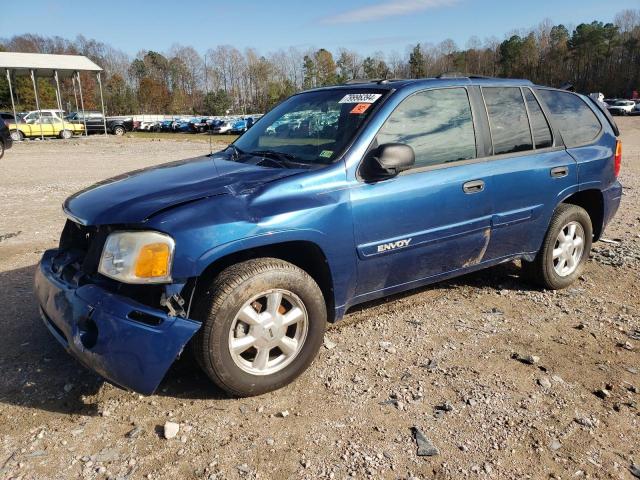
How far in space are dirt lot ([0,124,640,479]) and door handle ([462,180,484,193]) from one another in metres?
1.03

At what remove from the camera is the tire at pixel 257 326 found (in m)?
2.75

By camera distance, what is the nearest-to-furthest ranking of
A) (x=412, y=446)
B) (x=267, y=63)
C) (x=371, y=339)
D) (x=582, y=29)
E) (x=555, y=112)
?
(x=412, y=446) → (x=371, y=339) → (x=555, y=112) → (x=582, y=29) → (x=267, y=63)

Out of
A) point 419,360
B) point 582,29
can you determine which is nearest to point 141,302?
point 419,360

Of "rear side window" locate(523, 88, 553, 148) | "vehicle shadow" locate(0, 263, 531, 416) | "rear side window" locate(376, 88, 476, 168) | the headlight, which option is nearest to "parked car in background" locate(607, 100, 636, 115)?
"rear side window" locate(523, 88, 553, 148)

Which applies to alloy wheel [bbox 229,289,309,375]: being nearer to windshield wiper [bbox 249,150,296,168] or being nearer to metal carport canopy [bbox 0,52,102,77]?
windshield wiper [bbox 249,150,296,168]

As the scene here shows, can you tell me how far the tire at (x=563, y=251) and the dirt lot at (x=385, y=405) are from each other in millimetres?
247

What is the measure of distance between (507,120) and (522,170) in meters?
0.43

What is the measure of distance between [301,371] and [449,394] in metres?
0.88

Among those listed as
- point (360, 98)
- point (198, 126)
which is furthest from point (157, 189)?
point (198, 126)

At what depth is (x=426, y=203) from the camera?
3469 mm

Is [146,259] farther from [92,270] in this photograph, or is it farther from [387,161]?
[387,161]

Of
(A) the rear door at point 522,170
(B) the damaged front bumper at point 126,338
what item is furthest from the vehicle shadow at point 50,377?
(A) the rear door at point 522,170

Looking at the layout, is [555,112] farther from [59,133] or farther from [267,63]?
[267,63]

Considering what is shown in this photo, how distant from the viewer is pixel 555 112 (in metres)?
4.48
